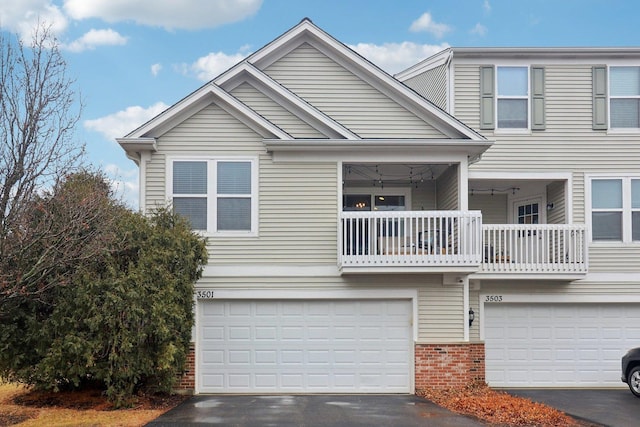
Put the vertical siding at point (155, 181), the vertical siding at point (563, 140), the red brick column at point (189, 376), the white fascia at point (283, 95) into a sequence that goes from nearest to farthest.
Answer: the red brick column at point (189, 376)
the vertical siding at point (155, 181)
the white fascia at point (283, 95)
the vertical siding at point (563, 140)

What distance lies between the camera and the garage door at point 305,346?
13328 millimetres

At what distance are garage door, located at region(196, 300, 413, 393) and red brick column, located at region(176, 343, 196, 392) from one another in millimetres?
206

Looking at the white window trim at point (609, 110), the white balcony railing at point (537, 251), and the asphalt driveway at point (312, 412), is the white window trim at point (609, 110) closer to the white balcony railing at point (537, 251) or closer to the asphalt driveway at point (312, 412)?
the white balcony railing at point (537, 251)

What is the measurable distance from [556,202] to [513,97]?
2.92 m

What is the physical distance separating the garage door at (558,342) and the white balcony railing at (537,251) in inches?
50.8

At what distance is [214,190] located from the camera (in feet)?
43.9

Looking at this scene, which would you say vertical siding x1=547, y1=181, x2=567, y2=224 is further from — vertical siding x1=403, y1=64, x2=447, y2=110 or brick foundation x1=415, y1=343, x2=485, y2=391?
brick foundation x1=415, y1=343, x2=485, y2=391

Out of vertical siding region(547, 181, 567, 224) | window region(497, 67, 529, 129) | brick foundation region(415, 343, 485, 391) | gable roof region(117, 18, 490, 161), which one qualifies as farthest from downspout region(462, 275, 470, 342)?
window region(497, 67, 529, 129)

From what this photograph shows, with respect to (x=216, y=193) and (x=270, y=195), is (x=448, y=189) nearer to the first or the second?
(x=270, y=195)

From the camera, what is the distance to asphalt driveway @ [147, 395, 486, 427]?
10.3m

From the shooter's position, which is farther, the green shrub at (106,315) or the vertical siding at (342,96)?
the vertical siding at (342,96)

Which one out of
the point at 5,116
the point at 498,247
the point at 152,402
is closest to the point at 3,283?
the point at 5,116

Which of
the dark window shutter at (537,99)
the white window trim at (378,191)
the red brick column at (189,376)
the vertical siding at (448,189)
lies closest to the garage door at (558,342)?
the vertical siding at (448,189)

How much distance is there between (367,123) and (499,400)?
6818 mm
